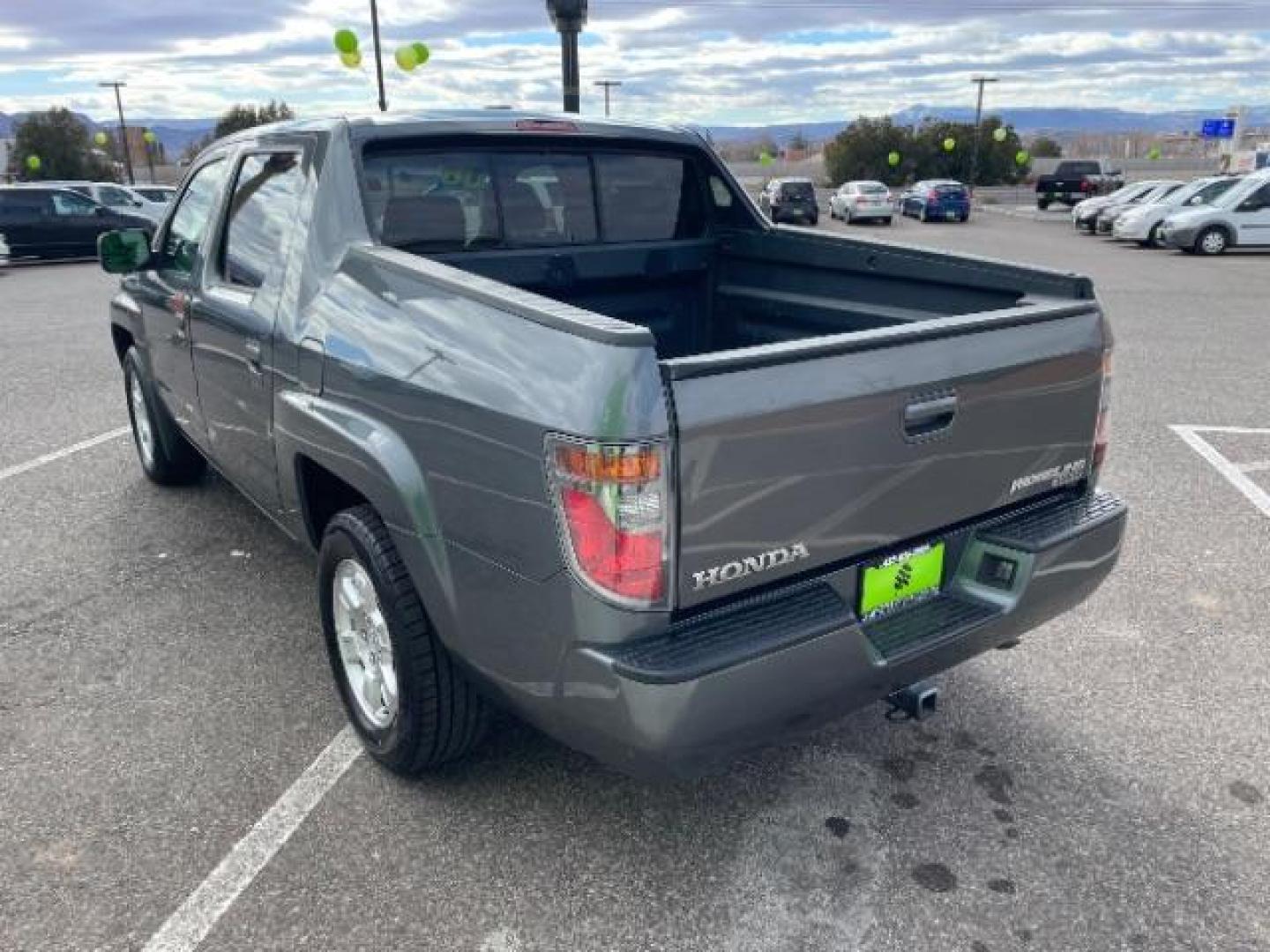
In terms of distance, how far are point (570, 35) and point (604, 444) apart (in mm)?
10360

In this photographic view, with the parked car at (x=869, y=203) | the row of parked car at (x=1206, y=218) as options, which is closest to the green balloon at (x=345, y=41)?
the row of parked car at (x=1206, y=218)

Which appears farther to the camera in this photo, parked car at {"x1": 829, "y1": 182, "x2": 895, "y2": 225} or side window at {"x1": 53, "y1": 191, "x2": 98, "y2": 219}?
parked car at {"x1": 829, "y1": 182, "x2": 895, "y2": 225}

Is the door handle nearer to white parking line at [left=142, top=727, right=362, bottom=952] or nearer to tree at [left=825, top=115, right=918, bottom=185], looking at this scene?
white parking line at [left=142, top=727, right=362, bottom=952]

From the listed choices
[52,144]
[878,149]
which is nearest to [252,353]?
[52,144]

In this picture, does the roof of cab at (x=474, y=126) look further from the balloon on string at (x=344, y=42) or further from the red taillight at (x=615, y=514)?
the balloon on string at (x=344, y=42)

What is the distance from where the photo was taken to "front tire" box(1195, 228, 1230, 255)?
21562mm

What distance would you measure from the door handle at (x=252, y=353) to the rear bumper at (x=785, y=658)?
69.6 inches

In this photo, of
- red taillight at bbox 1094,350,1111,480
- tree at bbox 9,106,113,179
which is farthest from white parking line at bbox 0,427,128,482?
tree at bbox 9,106,113,179

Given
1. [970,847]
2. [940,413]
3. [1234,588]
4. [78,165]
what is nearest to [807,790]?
[970,847]

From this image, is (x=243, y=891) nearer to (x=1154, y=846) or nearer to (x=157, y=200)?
(x=1154, y=846)

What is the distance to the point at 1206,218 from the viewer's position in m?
21.4

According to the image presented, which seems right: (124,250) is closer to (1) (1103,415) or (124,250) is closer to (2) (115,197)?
(1) (1103,415)

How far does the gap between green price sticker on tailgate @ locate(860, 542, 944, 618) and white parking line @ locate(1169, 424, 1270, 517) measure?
139 inches

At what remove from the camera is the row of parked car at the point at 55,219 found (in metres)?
20.4
